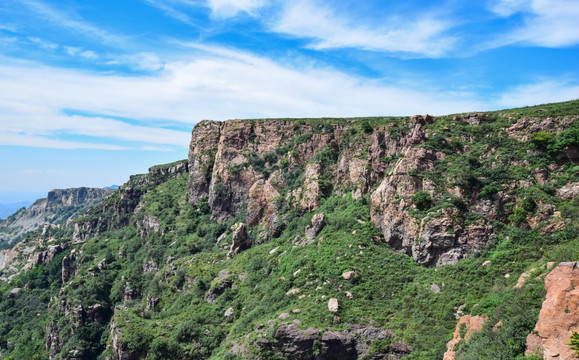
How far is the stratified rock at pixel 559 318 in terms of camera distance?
19.8 metres

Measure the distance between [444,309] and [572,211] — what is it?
19.1m

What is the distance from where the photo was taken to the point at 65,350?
72.9 meters

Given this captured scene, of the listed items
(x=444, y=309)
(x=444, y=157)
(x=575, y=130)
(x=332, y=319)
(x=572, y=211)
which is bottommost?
(x=332, y=319)

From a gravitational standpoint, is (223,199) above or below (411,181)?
below

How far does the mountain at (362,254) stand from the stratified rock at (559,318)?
0.10 m

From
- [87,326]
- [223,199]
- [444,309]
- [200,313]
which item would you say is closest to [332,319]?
[444,309]

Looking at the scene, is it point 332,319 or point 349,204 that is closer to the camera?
point 332,319

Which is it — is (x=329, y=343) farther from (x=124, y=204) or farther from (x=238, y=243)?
(x=124, y=204)

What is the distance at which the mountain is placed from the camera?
33938 millimetres

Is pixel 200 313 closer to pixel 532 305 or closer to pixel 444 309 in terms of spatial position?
pixel 444 309

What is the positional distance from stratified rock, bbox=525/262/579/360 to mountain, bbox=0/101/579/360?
0.10 metres

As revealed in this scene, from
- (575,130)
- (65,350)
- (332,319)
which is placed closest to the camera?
(332,319)

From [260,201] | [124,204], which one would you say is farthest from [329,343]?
[124,204]

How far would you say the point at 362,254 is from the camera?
48875 mm
